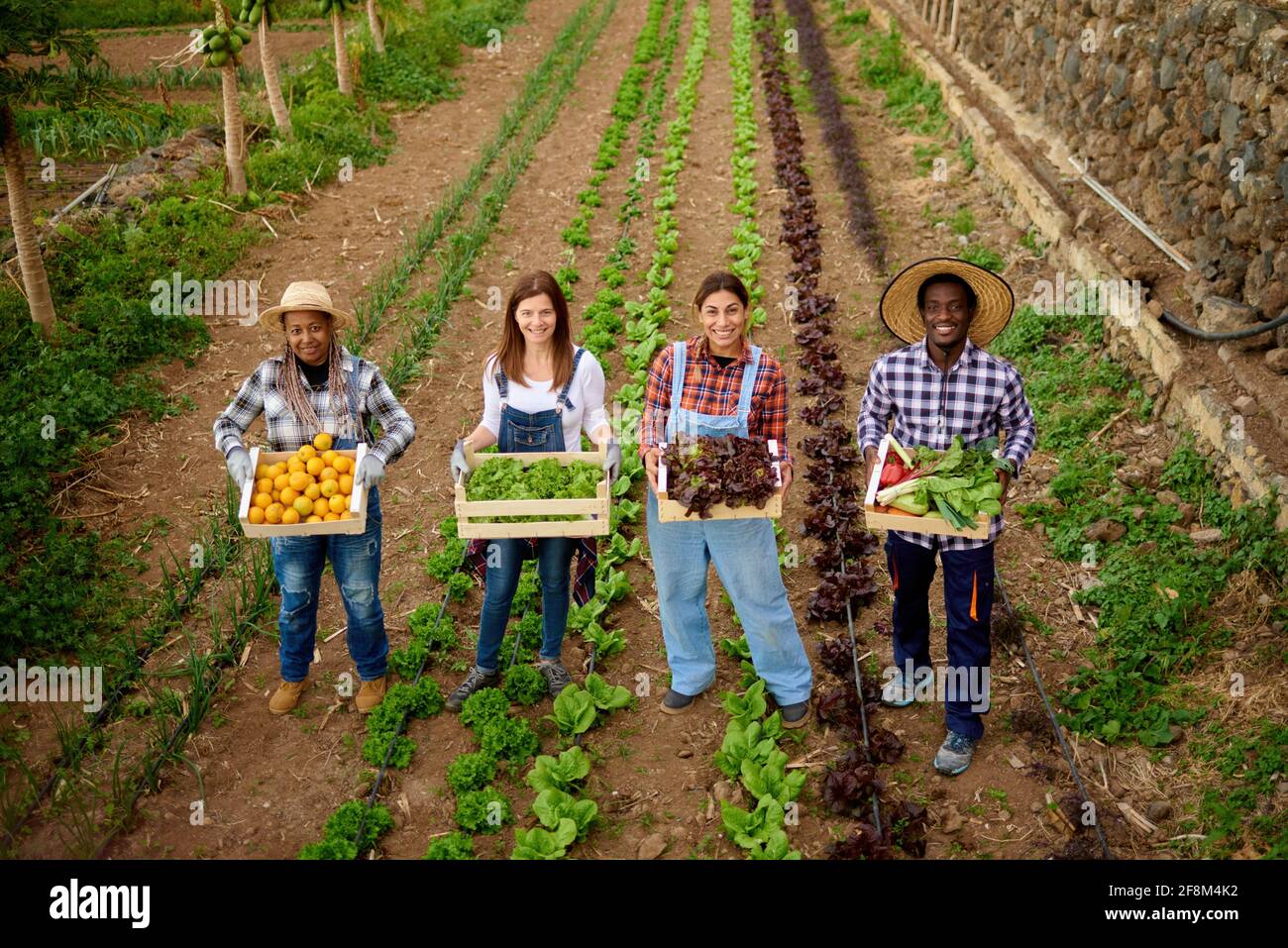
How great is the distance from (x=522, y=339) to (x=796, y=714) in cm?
235

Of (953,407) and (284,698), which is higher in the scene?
(953,407)

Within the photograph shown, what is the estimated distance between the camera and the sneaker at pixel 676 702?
5.38 m

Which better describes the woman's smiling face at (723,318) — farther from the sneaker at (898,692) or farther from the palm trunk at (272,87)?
the palm trunk at (272,87)

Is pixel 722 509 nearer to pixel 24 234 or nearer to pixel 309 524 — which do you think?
pixel 309 524

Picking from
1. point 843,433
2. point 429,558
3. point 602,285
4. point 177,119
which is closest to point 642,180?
point 602,285

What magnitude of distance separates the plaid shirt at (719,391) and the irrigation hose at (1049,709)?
1.41m

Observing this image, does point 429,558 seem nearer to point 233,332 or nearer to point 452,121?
point 233,332

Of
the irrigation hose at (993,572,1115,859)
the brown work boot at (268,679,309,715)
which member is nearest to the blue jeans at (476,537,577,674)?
the brown work boot at (268,679,309,715)

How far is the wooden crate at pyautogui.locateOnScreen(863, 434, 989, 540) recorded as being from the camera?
4.36 m

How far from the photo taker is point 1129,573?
6.07 m

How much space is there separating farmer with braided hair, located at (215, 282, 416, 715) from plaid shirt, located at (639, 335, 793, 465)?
1171 mm

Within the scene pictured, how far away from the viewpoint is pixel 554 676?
18.0 feet

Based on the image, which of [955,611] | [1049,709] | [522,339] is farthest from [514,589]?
[1049,709]

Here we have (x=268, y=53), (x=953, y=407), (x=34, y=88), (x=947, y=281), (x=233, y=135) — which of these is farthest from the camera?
(x=268, y=53)
